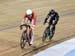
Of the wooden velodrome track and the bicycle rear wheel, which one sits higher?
the bicycle rear wheel

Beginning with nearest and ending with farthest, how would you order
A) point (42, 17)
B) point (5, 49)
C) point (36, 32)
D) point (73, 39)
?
point (5, 49)
point (73, 39)
point (36, 32)
point (42, 17)

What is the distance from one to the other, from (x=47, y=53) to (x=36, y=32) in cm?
45

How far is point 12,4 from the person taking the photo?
3.29m

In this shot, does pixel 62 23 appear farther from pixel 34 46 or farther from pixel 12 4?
pixel 12 4

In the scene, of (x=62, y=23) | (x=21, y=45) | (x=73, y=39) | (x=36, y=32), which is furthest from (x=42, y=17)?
(x=21, y=45)

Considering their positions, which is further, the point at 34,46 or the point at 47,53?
the point at 34,46

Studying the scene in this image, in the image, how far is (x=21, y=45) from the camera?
1760 mm

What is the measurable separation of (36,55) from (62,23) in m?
0.76

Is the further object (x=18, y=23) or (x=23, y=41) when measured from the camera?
(x=18, y=23)

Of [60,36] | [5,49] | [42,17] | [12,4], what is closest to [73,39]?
[60,36]

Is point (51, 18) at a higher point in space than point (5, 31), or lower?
higher

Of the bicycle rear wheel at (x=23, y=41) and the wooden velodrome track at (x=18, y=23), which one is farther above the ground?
the bicycle rear wheel at (x=23, y=41)

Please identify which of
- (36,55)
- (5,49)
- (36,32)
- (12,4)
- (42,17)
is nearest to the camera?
(36,55)

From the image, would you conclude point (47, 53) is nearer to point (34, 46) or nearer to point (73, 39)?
point (34, 46)
